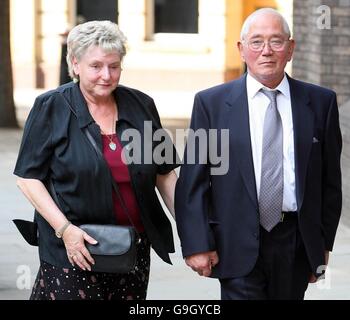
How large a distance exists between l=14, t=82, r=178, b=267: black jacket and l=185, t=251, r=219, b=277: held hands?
0.19 metres

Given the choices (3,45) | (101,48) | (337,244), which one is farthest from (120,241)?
(3,45)

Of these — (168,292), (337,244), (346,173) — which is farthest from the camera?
(346,173)

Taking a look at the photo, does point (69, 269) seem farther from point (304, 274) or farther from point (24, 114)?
point (24, 114)

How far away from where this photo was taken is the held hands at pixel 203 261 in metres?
5.59

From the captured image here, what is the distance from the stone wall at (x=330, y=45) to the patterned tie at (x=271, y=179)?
7.44 meters

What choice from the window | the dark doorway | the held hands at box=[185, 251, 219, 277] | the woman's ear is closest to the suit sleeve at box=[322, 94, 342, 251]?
the held hands at box=[185, 251, 219, 277]

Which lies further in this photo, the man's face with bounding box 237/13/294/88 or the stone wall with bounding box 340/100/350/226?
the stone wall with bounding box 340/100/350/226

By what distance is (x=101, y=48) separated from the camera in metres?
5.51

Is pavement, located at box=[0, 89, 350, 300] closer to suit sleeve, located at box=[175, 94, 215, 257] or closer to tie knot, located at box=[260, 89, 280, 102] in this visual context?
suit sleeve, located at box=[175, 94, 215, 257]

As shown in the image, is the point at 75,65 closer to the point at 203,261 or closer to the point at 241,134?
the point at 241,134

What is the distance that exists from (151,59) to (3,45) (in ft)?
19.8

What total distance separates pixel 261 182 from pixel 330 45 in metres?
7.93

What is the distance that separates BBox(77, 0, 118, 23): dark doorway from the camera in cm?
2553

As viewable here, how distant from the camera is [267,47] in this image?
5527 mm
